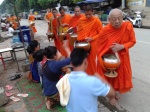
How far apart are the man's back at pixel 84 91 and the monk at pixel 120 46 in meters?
1.54

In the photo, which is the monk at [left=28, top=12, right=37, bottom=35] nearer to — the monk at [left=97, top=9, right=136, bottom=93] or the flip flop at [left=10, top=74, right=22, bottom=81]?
the flip flop at [left=10, top=74, right=22, bottom=81]

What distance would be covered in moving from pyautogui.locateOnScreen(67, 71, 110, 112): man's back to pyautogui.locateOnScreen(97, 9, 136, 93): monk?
5.05 ft

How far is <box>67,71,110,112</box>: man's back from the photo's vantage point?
164 cm

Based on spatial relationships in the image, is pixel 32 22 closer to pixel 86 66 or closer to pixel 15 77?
pixel 15 77

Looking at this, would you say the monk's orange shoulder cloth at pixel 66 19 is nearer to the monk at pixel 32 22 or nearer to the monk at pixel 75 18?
the monk at pixel 75 18

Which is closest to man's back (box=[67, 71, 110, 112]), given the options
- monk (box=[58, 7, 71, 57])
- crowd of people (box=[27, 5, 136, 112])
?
crowd of people (box=[27, 5, 136, 112])

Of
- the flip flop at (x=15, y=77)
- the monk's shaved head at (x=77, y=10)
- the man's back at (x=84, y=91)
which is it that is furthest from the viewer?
the monk's shaved head at (x=77, y=10)

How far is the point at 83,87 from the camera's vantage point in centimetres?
166

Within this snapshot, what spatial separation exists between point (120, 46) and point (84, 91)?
1.68 meters

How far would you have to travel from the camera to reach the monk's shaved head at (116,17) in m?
3.12

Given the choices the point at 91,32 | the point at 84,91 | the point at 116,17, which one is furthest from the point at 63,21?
the point at 84,91

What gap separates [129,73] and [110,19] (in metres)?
0.92

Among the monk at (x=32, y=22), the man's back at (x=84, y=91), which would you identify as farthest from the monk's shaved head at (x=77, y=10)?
the monk at (x=32, y=22)

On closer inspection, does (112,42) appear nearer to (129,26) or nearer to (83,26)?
(129,26)
